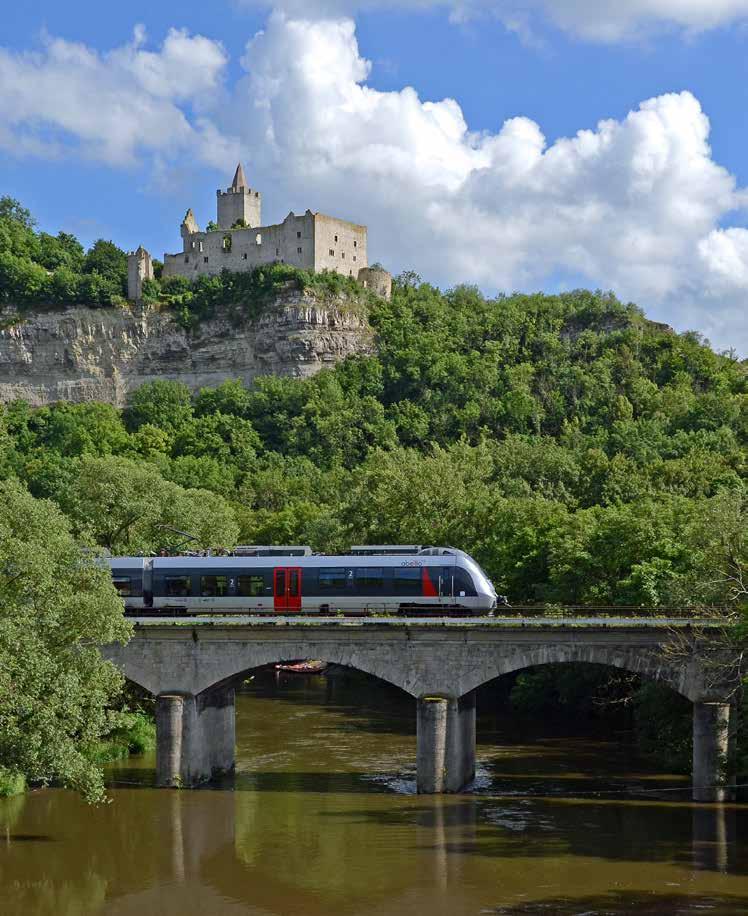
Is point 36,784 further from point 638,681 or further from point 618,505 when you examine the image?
point 618,505

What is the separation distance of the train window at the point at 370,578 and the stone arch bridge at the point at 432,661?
3.16 metres

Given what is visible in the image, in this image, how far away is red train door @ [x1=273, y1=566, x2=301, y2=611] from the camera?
4997 centimetres

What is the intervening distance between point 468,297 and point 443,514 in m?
90.9

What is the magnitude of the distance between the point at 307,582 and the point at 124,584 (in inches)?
299

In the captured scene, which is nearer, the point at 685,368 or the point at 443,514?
the point at 443,514

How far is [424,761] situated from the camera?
44688 millimetres

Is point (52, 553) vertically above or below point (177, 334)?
below

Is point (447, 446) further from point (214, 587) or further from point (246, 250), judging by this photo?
point (214, 587)

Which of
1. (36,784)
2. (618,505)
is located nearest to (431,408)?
(618,505)

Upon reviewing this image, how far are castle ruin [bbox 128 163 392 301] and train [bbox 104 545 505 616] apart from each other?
332 ft

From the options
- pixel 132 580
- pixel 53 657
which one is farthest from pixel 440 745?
pixel 132 580

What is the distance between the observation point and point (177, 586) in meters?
51.2

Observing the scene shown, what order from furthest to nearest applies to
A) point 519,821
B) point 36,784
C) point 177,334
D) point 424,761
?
point 177,334 < point 36,784 < point 424,761 < point 519,821

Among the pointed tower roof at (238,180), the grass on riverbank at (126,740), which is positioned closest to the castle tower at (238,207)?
the pointed tower roof at (238,180)
